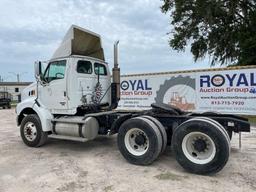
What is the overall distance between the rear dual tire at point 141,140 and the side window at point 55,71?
2.52m

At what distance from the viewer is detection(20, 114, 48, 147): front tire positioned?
8.20 metres

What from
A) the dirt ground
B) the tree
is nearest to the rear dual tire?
the dirt ground

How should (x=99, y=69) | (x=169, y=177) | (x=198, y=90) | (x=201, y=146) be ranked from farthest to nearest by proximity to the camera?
(x=198, y=90) < (x=99, y=69) < (x=201, y=146) < (x=169, y=177)

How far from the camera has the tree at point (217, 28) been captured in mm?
20480

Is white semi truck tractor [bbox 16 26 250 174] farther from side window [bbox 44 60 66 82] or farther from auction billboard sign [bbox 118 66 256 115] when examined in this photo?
auction billboard sign [bbox 118 66 256 115]

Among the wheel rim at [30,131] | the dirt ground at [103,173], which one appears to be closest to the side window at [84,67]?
the wheel rim at [30,131]

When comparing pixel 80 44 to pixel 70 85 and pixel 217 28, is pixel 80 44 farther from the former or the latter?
pixel 217 28

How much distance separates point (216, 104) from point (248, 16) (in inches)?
431

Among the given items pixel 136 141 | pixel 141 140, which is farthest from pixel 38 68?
pixel 141 140

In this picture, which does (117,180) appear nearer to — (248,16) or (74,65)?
(74,65)

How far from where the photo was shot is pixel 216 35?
22.2m

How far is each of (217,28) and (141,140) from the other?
17812 mm

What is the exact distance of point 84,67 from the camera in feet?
27.4

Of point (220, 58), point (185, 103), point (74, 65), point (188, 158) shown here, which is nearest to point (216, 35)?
point (220, 58)
